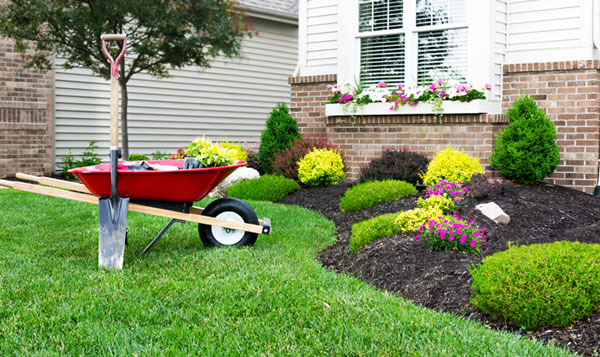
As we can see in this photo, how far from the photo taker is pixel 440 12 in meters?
8.48

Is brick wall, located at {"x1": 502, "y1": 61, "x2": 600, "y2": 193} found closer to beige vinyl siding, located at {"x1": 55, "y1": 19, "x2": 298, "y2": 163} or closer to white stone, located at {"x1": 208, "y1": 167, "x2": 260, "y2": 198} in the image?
white stone, located at {"x1": 208, "y1": 167, "x2": 260, "y2": 198}

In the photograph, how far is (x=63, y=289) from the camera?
371 cm

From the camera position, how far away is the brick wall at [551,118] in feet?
25.8

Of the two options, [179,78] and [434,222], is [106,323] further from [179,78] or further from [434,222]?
[179,78]

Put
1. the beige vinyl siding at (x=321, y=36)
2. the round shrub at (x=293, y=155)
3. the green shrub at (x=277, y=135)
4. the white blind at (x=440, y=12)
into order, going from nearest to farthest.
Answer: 1. the white blind at (x=440, y=12)
2. the round shrub at (x=293, y=155)
3. the green shrub at (x=277, y=135)
4. the beige vinyl siding at (x=321, y=36)

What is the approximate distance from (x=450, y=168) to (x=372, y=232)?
2.55m

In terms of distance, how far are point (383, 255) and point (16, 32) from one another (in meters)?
7.63

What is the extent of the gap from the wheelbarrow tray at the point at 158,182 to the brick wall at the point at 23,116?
6.60 m

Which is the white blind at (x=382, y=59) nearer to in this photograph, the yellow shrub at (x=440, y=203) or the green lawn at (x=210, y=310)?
the yellow shrub at (x=440, y=203)

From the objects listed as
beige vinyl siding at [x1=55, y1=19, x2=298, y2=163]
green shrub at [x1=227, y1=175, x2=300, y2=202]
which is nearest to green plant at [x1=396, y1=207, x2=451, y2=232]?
green shrub at [x1=227, y1=175, x2=300, y2=202]

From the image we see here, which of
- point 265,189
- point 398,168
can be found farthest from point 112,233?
point 398,168

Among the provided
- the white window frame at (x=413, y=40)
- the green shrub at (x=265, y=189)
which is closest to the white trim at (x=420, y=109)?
the white window frame at (x=413, y=40)

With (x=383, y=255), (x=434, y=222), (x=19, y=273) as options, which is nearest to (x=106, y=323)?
(x=19, y=273)

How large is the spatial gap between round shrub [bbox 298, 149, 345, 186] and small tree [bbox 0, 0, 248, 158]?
3457mm
